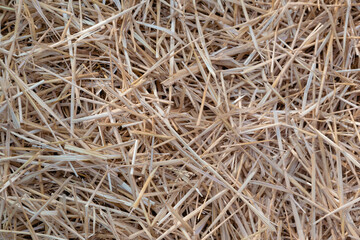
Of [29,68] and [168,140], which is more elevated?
[29,68]

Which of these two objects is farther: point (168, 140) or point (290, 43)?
point (290, 43)

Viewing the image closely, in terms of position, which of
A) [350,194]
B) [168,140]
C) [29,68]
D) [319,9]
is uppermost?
[319,9]

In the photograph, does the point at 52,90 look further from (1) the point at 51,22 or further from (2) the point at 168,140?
(2) the point at 168,140

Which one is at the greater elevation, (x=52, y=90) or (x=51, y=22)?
(x=51, y=22)

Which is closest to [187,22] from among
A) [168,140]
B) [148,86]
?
[148,86]

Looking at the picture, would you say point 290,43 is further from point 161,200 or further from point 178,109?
point 161,200

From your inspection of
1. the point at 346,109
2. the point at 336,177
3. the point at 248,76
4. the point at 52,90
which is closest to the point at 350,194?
the point at 336,177
